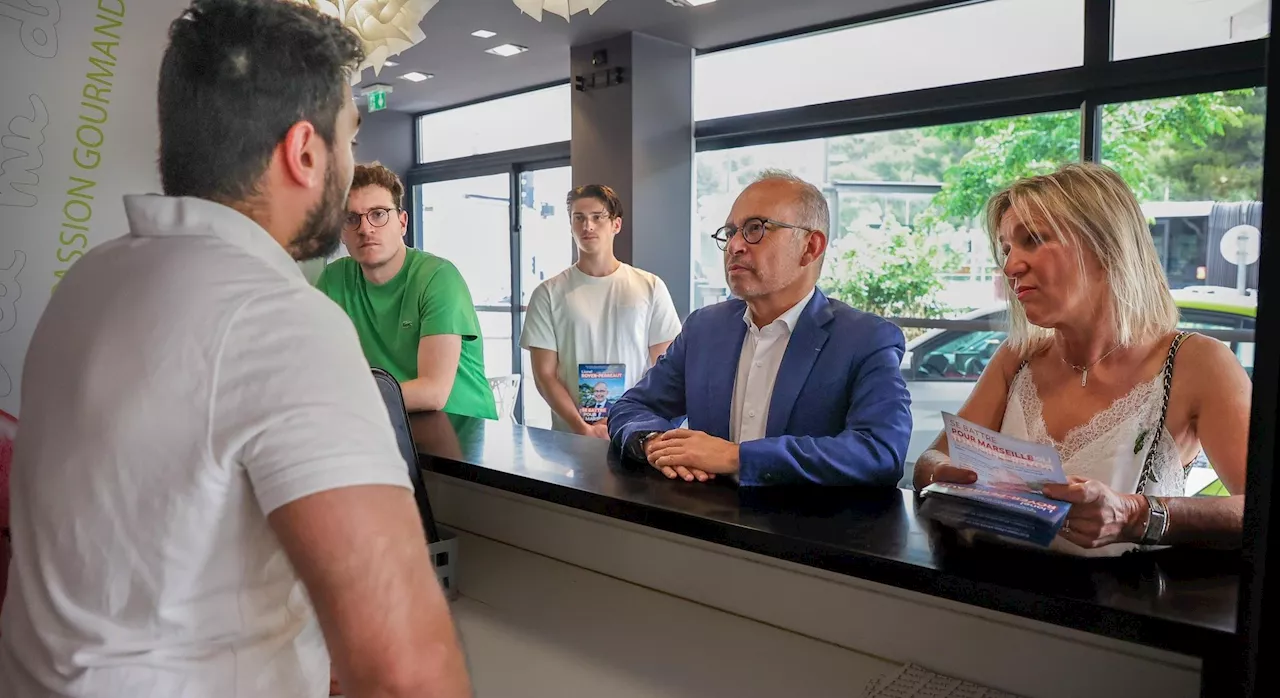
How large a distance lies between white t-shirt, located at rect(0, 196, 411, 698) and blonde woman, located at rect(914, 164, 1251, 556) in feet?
3.61

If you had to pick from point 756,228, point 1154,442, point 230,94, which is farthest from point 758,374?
point 230,94

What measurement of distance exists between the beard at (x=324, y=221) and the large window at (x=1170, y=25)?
4208mm

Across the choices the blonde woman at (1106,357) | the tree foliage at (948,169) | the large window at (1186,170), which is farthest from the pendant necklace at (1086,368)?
the large window at (1186,170)

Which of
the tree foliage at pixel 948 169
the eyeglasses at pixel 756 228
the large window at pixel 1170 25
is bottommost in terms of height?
the eyeglasses at pixel 756 228

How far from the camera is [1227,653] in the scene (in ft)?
2.80

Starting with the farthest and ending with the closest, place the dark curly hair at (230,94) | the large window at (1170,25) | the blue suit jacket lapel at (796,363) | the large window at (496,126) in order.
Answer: the large window at (496,126), the large window at (1170,25), the blue suit jacket lapel at (796,363), the dark curly hair at (230,94)

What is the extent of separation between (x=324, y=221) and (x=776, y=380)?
1185mm

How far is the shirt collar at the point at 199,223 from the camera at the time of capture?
0.76m

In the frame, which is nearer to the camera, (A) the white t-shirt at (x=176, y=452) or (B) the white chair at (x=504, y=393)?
(A) the white t-shirt at (x=176, y=452)

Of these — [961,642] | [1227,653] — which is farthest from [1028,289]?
[1227,653]

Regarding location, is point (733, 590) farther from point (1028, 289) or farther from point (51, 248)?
point (51, 248)

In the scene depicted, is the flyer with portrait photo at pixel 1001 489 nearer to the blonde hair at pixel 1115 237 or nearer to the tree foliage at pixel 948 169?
the blonde hair at pixel 1115 237

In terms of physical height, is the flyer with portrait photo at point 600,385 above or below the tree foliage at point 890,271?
below

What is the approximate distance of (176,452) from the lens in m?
0.70
